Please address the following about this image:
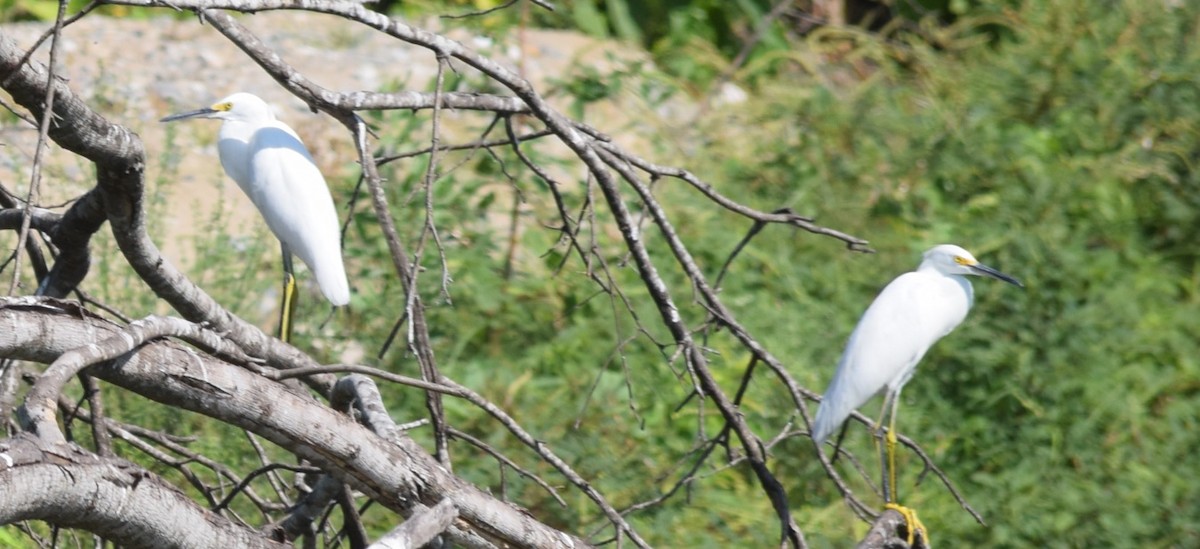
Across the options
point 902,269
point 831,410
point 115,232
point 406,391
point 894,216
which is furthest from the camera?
point 894,216

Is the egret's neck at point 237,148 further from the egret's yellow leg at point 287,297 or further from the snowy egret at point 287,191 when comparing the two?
the egret's yellow leg at point 287,297

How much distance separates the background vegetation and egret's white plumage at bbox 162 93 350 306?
709mm

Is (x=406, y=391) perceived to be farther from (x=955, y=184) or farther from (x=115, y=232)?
(x=955, y=184)

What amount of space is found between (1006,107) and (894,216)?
1108 millimetres

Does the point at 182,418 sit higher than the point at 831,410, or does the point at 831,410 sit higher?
the point at 182,418

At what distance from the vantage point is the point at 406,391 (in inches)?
175

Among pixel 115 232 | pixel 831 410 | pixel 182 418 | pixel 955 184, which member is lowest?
pixel 955 184

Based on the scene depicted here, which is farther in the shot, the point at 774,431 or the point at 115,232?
the point at 774,431

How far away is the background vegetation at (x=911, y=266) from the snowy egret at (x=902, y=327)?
1.79ft

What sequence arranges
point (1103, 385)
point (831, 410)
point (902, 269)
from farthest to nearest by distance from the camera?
point (902, 269) → point (1103, 385) → point (831, 410)

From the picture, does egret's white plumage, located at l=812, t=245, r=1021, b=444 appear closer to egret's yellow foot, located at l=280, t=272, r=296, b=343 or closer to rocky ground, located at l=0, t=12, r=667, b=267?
egret's yellow foot, located at l=280, t=272, r=296, b=343

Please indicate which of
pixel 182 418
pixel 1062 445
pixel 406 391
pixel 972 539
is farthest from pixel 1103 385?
pixel 182 418

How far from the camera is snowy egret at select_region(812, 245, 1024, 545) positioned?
3713 mm

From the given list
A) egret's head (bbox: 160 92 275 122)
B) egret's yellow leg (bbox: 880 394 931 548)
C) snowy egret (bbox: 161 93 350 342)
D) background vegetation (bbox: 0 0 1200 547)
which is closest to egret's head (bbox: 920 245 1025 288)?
egret's yellow leg (bbox: 880 394 931 548)
